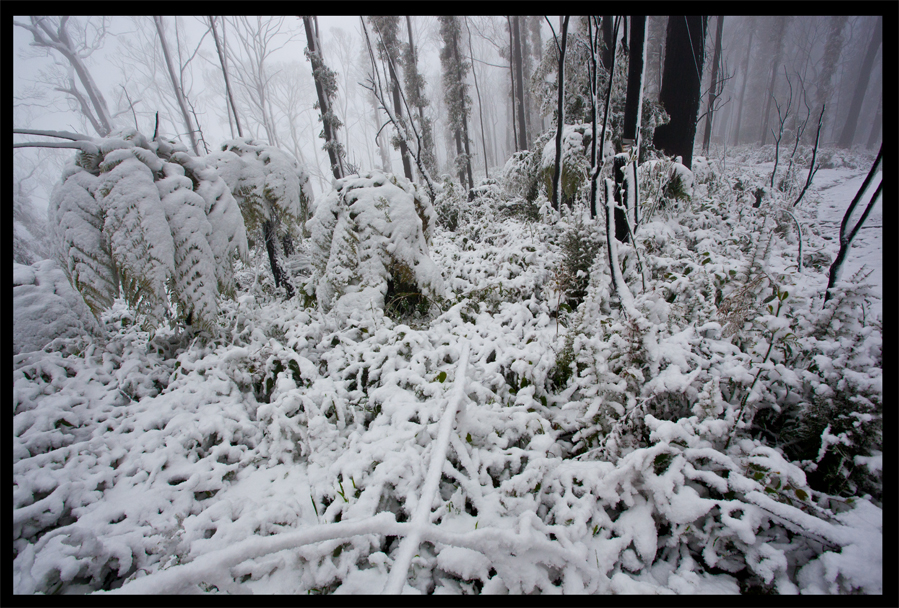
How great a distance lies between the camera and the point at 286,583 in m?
1.15

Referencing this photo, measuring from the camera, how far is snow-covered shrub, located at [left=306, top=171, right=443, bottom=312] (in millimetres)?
2729

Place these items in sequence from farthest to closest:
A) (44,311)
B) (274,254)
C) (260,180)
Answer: (274,254) < (260,180) < (44,311)

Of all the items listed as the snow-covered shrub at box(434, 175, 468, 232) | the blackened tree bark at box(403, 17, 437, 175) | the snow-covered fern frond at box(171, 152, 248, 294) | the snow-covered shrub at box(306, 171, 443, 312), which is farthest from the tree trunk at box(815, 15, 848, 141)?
the snow-covered fern frond at box(171, 152, 248, 294)

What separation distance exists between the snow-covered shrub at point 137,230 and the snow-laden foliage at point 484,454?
57 centimetres

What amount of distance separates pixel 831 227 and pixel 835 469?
5.33 meters

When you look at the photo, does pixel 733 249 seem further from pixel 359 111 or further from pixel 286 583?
pixel 359 111

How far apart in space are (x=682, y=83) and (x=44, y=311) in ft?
26.4

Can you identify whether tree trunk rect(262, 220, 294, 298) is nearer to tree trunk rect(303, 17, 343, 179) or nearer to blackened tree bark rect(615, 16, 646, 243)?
blackened tree bark rect(615, 16, 646, 243)

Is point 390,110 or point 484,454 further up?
point 390,110

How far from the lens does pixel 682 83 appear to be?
4.95 m

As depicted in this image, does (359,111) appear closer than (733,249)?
No

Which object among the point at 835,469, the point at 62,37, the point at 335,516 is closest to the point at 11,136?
the point at 335,516

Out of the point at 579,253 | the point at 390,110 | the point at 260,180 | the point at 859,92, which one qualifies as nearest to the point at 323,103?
the point at 390,110

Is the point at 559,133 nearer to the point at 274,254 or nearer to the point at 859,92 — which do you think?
the point at 274,254
